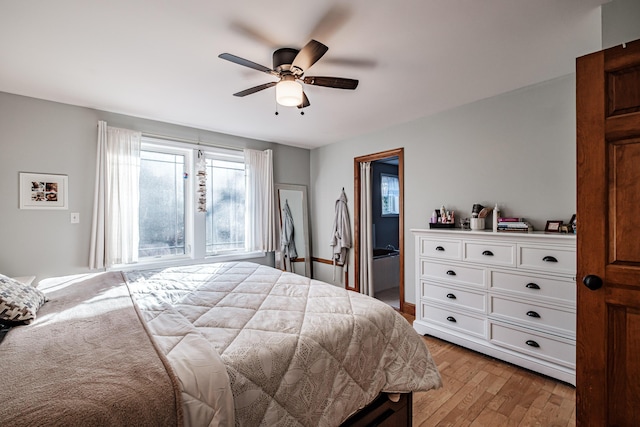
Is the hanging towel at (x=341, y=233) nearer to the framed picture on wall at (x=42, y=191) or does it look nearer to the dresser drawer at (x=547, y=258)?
the dresser drawer at (x=547, y=258)

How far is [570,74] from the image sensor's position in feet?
7.75

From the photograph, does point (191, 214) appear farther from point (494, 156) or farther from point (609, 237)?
point (609, 237)

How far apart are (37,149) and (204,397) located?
3.33m

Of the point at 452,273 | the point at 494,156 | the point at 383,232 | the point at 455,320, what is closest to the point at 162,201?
the point at 452,273

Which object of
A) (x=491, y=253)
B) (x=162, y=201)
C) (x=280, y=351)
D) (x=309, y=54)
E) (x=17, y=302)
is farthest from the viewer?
(x=162, y=201)

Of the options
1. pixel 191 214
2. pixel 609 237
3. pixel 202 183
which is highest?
pixel 202 183

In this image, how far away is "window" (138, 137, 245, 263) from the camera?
3.48 meters

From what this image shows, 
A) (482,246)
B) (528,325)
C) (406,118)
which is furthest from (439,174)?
(528,325)

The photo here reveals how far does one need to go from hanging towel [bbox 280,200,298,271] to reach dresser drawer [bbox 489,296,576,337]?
9.51 feet

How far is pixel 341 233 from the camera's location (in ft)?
14.3

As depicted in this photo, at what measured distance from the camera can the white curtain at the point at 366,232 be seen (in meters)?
4.18

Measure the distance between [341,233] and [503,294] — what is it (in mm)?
2315

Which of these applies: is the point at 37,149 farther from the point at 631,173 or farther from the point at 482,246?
the point at 631,173

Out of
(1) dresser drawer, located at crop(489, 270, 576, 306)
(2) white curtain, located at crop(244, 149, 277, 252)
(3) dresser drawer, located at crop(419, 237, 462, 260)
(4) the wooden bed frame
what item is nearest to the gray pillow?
(4) the wooden bed frame
